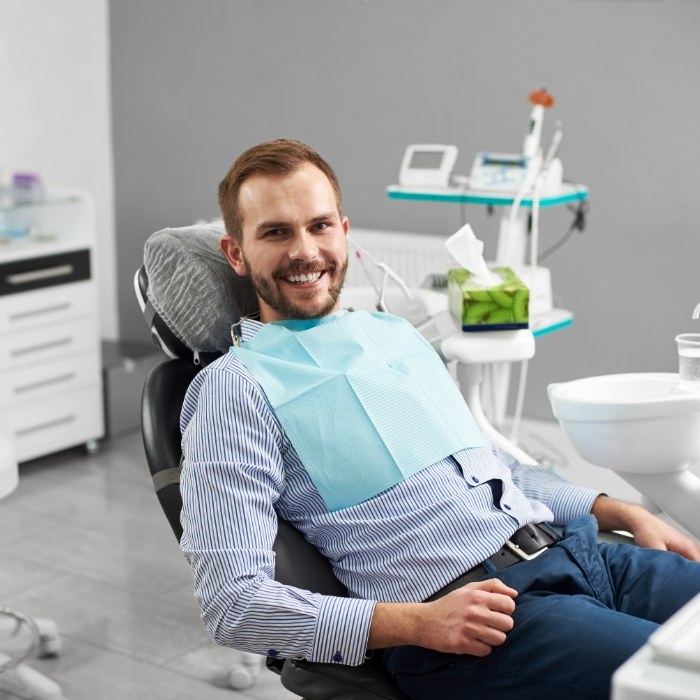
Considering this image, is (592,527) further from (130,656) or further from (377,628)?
(130,656)

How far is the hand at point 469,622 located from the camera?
131 centimetres

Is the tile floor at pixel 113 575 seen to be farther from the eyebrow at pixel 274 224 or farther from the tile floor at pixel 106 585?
the eyebrow at pixel 274 224

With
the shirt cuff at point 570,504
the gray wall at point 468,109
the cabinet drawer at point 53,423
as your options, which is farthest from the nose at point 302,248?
the cabinet drawer at point 53,423

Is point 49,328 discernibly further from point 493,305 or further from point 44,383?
point 493,305

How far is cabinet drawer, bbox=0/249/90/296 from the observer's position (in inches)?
135

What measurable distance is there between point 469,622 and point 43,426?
2575mm

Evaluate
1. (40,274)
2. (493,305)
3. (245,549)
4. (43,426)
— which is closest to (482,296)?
(493,305)

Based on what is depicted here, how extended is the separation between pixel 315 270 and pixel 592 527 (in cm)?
54

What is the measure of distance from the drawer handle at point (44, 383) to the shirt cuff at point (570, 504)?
225 cm

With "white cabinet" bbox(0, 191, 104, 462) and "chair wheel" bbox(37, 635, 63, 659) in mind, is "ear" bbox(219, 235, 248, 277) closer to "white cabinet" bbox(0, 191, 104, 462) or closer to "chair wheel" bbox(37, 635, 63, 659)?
"chair wheel" bbox(37, 635, 63, 659)

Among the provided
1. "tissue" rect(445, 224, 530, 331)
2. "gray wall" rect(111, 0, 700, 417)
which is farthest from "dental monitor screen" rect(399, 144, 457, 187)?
"tissue" rect(445, 224, 530, 331)

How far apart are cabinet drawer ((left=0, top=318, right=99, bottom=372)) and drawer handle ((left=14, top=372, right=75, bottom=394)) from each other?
0.06 metres

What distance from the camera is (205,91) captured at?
4117mm

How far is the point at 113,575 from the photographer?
290 centimetres
